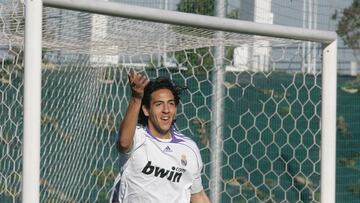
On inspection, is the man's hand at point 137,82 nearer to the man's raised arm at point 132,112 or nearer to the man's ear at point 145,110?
the man's raised arm at point 132,112

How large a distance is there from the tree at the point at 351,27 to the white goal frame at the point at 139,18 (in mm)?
2259

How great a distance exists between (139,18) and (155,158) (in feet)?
2.06

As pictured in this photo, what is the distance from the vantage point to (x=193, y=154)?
436 cm

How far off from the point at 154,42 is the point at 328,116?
3.78ft

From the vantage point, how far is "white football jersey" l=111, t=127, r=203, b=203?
418cm

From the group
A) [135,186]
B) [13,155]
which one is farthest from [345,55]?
[135,186]

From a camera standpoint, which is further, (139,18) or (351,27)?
(351,27)

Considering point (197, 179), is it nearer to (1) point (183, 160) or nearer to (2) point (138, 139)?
(1) point (183, 160)

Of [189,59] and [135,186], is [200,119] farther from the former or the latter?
[135,186]

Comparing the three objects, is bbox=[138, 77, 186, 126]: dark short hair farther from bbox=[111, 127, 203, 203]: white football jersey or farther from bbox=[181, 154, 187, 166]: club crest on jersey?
bbox=[181, 154, 187, 166]: club crest on jersey

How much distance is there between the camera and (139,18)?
4047 millimetres

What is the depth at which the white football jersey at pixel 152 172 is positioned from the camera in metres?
4.18

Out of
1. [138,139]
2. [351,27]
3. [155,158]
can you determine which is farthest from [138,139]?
[351,27]

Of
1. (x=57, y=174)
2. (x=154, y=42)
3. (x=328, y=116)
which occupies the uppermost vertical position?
(x=154, y=42)
